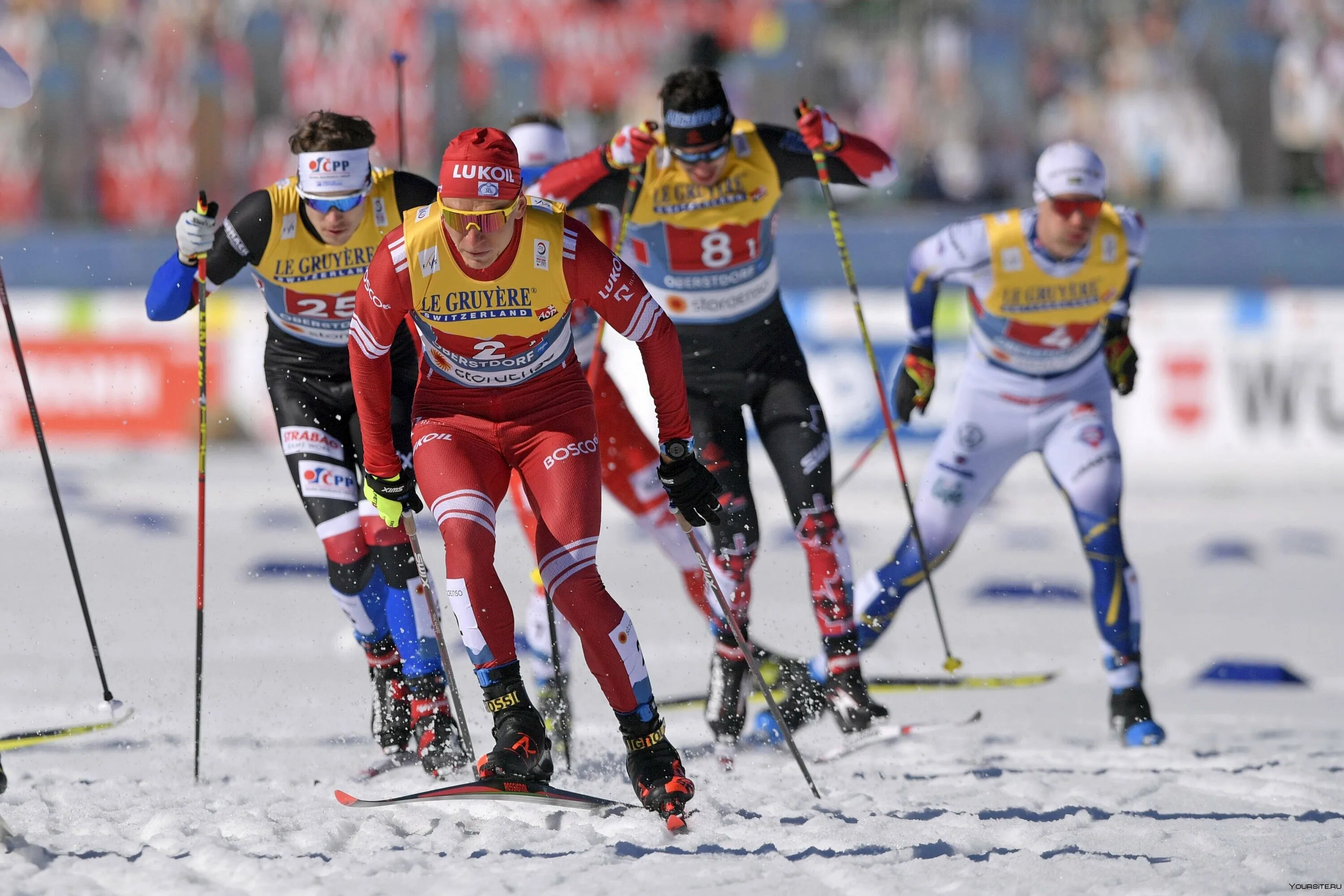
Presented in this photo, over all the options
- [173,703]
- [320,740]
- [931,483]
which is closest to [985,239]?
[931,483]

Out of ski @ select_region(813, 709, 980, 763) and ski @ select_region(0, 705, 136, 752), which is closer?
ski @ select_region(813, 709, 980, 763)

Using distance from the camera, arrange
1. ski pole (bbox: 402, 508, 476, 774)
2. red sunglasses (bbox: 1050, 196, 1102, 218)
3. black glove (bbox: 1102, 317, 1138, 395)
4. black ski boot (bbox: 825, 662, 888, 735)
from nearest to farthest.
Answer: ski pole (bbox: 402, 508, 476, 774) < black ski boot (bbox: 825, 662, 888, 735) < red sunglasses (bbox: 1050, 196, 1102, 218) < black glove (bbox: 1102, 317, 1138, 395)

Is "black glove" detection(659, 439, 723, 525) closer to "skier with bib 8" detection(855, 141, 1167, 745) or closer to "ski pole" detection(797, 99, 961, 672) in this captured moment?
"ski pole" detection(797, 99, 961, 672)

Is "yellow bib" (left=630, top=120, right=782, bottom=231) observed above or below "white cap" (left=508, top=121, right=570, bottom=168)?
below

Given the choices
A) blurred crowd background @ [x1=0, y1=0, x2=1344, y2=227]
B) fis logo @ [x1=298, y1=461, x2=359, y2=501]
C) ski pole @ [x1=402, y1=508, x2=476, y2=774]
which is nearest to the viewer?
ski pole @ [x1=402, y1=508, x2=476, y2=774]

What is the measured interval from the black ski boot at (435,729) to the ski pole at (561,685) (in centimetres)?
40

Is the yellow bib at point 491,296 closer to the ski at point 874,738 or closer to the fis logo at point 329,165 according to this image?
the fis logo at point 329,165

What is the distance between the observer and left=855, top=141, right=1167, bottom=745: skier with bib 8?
6.26 meters

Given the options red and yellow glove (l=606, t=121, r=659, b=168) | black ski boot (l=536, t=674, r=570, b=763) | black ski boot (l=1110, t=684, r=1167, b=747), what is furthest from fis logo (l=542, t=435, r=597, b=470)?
black ski boot (l=1110, t=684, r=1167, b=747)

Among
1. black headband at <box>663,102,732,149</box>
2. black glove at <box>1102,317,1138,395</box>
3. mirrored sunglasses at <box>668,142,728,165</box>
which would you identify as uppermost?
black headband at <box>663,102,732,149</box>

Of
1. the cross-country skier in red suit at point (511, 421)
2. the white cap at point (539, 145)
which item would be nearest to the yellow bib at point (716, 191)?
the white cap at point (539, 145)

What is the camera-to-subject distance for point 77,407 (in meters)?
12.5

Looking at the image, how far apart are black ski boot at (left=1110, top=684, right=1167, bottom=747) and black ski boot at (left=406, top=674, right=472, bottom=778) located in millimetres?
2734

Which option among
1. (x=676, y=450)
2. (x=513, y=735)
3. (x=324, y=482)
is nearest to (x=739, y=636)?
(x=676, y=450)
